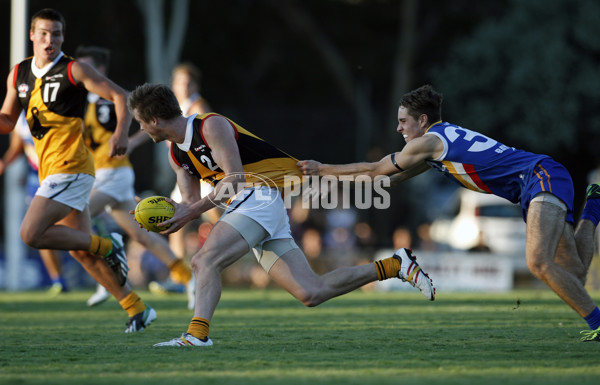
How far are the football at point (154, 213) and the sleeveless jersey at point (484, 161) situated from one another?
2047mm

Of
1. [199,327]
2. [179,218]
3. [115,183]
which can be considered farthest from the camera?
[115,183]

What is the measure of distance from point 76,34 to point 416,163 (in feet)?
86.5

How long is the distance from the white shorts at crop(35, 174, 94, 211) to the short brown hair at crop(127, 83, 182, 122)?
1.66 meters

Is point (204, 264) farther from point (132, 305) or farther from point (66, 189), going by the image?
point (66, 189)

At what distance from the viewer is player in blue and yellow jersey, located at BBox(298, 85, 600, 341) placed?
656 centimetres

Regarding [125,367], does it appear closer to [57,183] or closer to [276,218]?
[276,218]

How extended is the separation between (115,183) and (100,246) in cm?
250

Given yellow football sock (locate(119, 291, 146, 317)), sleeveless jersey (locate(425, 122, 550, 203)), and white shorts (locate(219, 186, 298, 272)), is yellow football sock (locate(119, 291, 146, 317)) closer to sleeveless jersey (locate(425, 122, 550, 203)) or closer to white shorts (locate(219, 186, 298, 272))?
white shorts (locate(219, 186, 298, 272))

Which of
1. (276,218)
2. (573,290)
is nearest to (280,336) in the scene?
(276,218)

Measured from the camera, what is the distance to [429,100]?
702 cm

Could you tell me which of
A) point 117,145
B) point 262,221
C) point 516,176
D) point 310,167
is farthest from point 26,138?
point 516,176

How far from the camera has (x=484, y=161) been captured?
22.5ft

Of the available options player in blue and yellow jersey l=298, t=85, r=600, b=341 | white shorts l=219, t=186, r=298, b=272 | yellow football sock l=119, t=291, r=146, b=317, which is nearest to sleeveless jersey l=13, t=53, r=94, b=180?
yellow football sock l=119, t=291, r=146, b=317

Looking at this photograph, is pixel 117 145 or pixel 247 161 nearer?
pixel 247 161
